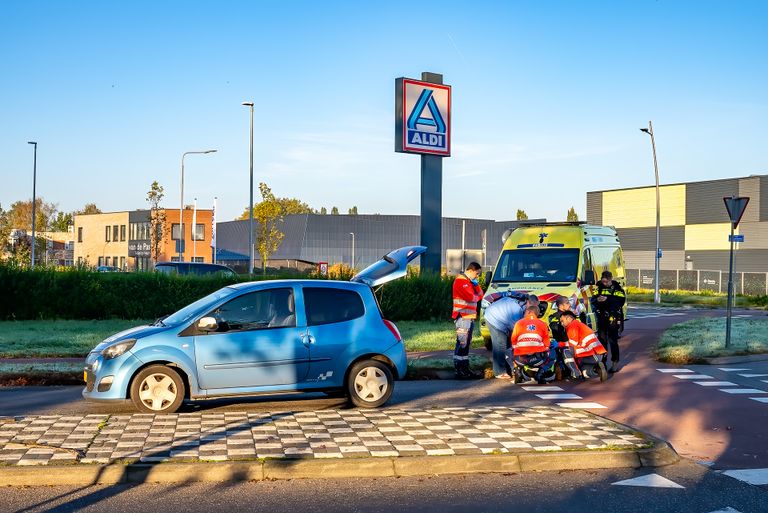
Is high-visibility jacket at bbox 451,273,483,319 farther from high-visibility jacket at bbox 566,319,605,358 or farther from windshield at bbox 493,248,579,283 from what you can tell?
windshield at bbox 493,248,579,283

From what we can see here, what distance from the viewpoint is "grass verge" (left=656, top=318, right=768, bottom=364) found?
17.8 m

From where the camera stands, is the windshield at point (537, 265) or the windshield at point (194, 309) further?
the windshield at point (537, 265)

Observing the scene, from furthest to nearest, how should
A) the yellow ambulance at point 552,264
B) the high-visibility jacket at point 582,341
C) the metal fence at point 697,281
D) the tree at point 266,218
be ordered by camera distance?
the tree at point 266,218
the metal fence at point 697,281
the yellow ambulance at point 552,264
the high-visibility jacket at point 582,341

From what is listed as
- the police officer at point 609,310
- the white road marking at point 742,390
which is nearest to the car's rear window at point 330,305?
the white road marking at point 742,390

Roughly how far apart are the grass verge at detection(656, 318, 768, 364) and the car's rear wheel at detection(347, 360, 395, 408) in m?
8.18

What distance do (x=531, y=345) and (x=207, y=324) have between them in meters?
5.64

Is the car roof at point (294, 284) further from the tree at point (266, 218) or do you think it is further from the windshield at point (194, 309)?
the tree at point (266, 218)

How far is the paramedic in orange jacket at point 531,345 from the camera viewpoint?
14.3m

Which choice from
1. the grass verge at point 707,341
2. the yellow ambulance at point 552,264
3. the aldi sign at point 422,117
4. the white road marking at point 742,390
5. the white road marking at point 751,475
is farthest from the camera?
the aldi sign at point 422,117

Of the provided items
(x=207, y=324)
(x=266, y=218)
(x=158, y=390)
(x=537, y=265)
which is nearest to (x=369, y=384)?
(x=207, y=324)

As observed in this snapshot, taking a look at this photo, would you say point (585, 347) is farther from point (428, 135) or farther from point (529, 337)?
point (428, 135)

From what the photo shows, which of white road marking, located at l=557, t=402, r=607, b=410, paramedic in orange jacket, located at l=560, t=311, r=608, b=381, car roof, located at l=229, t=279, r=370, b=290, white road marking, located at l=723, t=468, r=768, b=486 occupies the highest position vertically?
car roof, located at l=229, t=279, r=370, b=290

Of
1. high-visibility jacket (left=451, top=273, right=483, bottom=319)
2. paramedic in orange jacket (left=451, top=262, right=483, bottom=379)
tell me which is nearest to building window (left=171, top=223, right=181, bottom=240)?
paramedic in orange jacket (left=451, top=262, right=483, bottom=379)

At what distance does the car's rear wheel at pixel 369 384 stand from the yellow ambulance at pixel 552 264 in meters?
6.92
